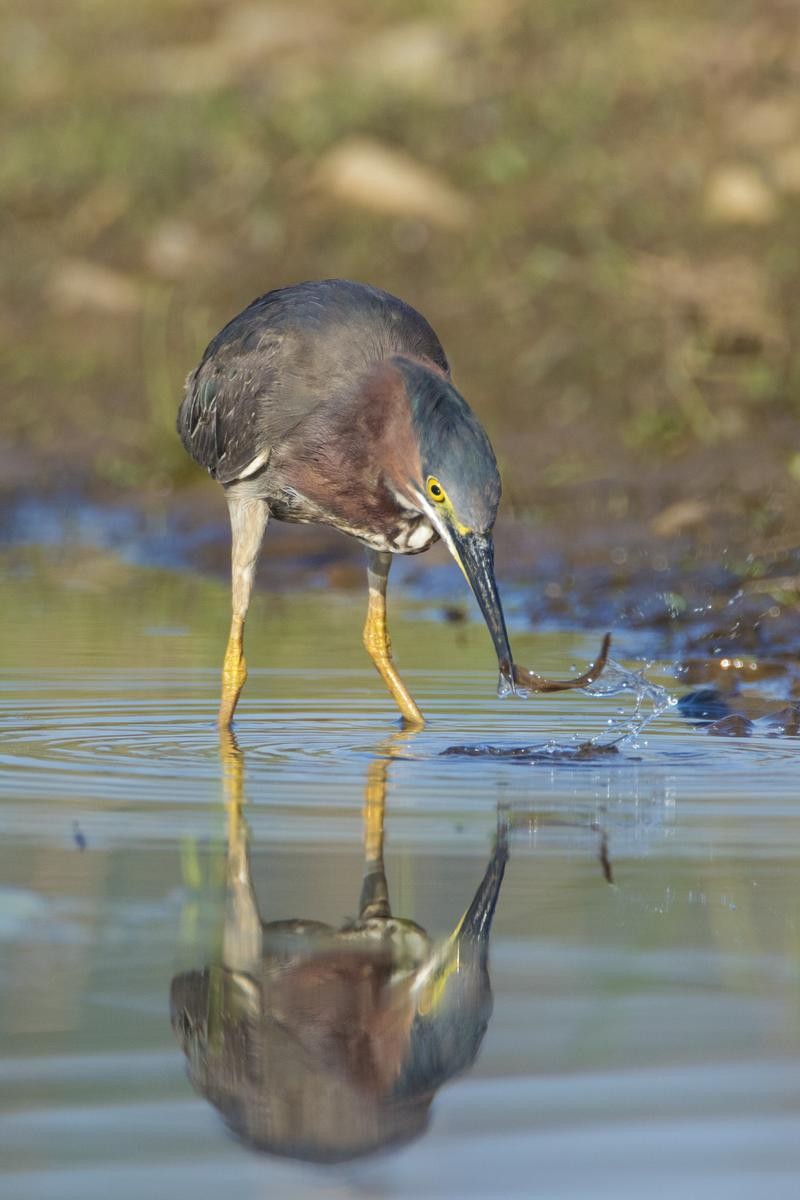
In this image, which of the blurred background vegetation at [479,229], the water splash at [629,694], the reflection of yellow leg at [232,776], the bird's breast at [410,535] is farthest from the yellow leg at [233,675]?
the blurred background vegetation at [479,229]

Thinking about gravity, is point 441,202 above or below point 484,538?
above

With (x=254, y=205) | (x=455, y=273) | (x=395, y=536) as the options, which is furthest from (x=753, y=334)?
(x=395, y=536)

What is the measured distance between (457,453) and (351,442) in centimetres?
71

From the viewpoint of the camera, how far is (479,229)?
13.2 m

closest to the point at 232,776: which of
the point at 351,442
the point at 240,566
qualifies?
the point at 351,442

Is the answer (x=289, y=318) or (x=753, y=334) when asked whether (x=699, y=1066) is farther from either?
(x=753, y=334)

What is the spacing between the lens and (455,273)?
13023 mm

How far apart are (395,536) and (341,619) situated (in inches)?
108

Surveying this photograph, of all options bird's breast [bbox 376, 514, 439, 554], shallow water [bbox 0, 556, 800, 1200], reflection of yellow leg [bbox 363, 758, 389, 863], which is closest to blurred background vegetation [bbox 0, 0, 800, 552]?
bird's breast [bbox 376, 514, 439, 554]

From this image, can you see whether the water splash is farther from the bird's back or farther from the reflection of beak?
the bird's back

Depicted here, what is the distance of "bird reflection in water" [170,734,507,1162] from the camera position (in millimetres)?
3018

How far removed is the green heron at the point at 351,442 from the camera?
5562mm

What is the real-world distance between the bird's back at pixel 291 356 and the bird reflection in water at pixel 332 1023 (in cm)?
264

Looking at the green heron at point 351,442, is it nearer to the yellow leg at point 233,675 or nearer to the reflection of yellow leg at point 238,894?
the yellow leg at point 233,675
